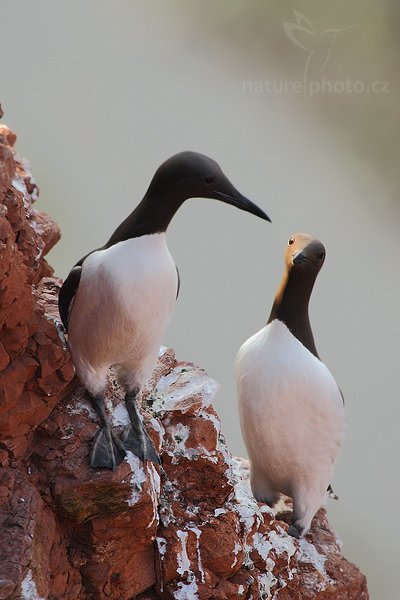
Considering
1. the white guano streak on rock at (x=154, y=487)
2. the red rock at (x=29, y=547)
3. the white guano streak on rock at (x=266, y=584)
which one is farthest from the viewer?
the white guano streak on rock at (x=266, y=584)

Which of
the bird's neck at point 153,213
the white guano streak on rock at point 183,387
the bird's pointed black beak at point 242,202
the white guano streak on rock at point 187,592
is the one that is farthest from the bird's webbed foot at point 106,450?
the bird's pointed black beak at point 242,202

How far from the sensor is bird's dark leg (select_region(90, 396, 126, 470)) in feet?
9.71

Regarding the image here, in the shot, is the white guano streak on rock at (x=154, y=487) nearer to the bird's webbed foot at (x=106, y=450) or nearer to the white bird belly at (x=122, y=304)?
the bird's webbed foot at (x=106, y=450)

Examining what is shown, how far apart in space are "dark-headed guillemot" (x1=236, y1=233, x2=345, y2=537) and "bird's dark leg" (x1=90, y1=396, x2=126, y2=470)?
0.73 meters

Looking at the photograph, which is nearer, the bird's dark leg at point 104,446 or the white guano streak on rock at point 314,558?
the bird's dark leg at point 104,446

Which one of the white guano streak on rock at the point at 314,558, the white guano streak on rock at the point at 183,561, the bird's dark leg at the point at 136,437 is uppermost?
the bird's dark leg at the point at 136,437

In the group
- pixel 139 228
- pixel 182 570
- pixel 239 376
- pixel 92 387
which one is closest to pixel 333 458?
pixel 239 376

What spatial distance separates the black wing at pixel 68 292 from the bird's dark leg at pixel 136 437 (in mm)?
379

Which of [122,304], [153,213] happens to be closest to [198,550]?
[122,304]

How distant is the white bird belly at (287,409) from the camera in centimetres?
357

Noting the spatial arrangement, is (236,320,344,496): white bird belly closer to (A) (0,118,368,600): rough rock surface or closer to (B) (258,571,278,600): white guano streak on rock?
(A) (0,118,368,600): rough rock surface

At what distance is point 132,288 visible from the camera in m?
2.88

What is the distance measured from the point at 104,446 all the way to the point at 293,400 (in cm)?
90

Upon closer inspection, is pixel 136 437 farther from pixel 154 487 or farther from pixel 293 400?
pixel 293 400
